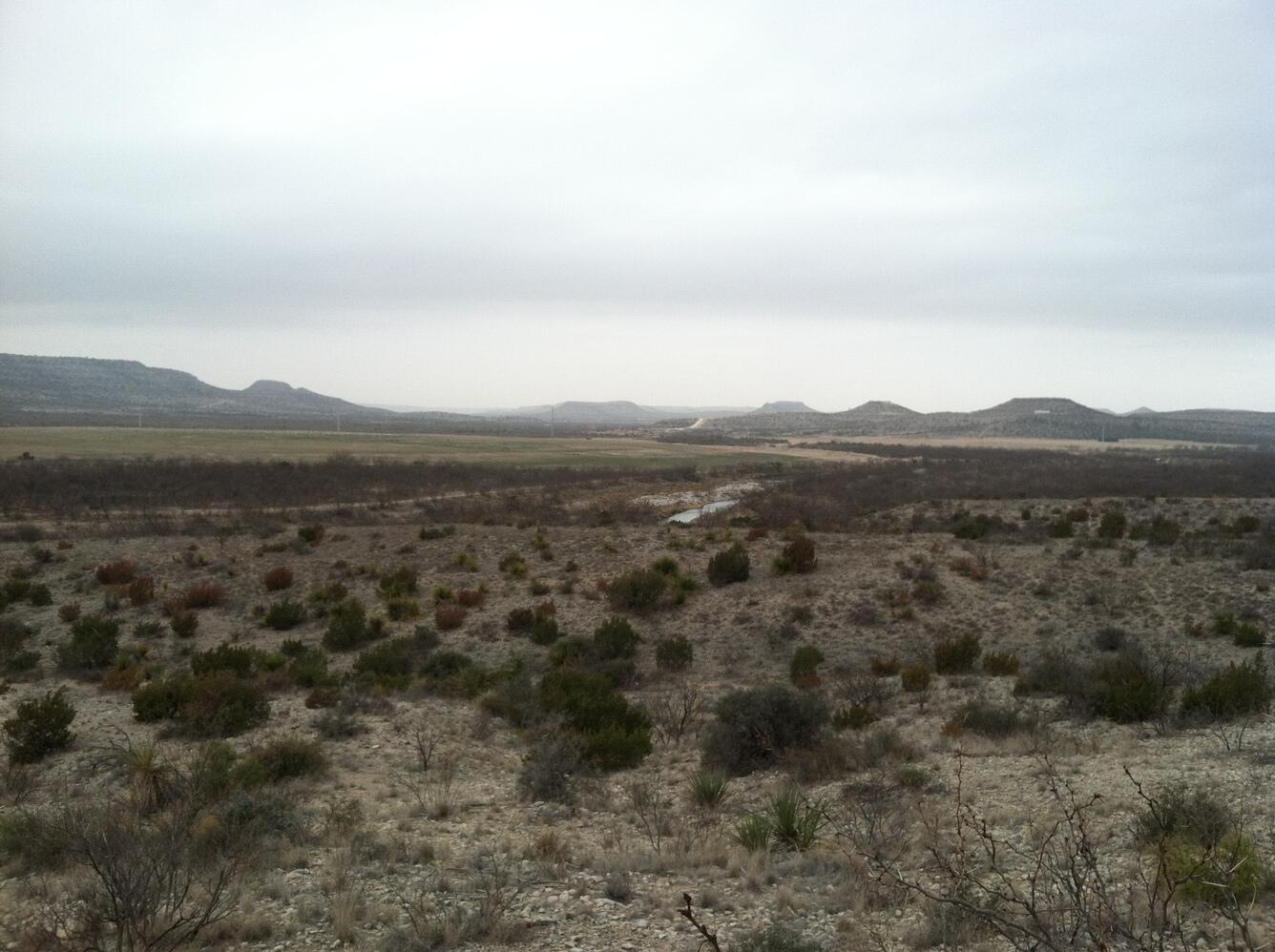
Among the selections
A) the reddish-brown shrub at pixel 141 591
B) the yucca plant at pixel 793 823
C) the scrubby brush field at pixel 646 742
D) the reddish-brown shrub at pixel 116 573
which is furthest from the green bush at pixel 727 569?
the reddish-brown shrub at pixel 116 573

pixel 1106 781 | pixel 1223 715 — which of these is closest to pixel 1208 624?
pixel 1223 715

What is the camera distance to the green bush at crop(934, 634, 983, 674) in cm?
1678

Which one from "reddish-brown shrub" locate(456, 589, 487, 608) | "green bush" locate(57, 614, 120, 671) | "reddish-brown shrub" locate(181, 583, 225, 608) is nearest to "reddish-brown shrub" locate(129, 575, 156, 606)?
"reddish-brown shrub" locate(181, 583, 225, 608)

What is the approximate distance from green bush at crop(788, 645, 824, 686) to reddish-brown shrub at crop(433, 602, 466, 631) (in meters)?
9.30

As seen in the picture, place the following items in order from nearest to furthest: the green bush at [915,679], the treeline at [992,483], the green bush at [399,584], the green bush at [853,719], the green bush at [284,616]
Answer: the green bush at [853,719]
the green bush at [915,679]
the green bush at [284,616]
the green bush at [399,584]
the treeline at [992,483]

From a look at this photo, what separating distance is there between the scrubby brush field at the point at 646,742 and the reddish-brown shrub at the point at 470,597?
28cm

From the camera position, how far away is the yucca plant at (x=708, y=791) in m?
9.61

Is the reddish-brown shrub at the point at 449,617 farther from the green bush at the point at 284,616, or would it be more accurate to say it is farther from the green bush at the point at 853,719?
the green bush at the point at 853,719

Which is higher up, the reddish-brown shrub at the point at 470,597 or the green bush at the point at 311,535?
the green bush at the point at 311,535

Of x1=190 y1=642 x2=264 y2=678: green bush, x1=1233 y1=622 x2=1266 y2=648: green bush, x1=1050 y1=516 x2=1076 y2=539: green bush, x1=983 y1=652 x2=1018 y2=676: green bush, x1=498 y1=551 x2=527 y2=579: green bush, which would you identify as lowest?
x1=190 y1=642 x2=264 y2=678: green bush

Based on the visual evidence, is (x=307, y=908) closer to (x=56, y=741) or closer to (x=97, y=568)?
(x=56, y=741)

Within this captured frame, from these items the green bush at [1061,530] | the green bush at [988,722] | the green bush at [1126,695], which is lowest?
the green bush at [988,722]

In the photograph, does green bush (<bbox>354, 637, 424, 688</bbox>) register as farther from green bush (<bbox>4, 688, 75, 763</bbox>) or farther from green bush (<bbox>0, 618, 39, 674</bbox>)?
green bush (<bbox>0, 618, 39, 674</bbox>)

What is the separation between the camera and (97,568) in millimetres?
26234
